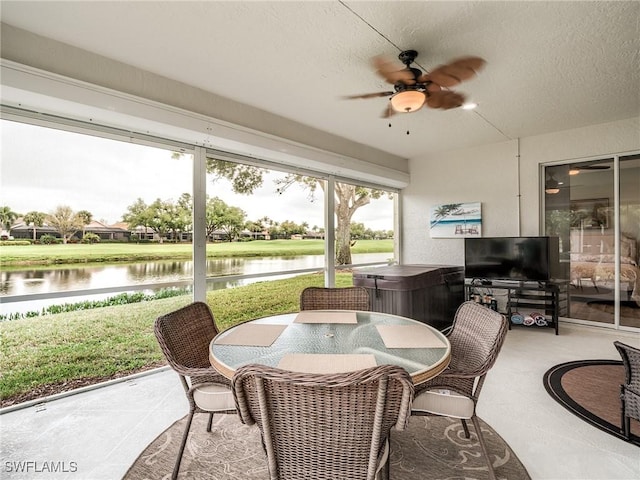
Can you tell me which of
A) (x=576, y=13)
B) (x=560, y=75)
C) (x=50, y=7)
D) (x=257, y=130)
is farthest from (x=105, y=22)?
(x=560, y=75)

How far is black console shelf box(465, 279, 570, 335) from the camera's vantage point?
4.20m

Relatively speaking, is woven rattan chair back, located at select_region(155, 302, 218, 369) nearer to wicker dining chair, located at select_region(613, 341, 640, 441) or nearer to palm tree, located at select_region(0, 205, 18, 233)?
palm tree, located at select_region(0, 205, 18, 233)

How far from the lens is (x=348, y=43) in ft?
7.67

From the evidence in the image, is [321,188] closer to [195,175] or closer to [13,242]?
[195,175]

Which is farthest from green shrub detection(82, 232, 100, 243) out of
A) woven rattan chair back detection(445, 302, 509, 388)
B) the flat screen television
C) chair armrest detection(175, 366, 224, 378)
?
the flat screen television

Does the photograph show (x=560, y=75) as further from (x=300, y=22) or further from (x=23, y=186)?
(x=23, y=186)

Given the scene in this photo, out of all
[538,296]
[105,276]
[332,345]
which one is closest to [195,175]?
[105,276]

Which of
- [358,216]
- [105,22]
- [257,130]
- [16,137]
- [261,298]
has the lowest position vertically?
[261,298]

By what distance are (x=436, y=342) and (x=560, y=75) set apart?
2804 mm

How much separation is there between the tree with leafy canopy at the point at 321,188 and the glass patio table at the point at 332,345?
2.41 m

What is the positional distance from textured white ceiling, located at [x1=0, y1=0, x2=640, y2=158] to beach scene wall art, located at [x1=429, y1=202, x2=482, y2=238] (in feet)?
6.43

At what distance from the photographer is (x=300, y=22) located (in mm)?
2113

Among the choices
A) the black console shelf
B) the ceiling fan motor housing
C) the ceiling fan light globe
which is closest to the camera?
the ceiling fan light globe

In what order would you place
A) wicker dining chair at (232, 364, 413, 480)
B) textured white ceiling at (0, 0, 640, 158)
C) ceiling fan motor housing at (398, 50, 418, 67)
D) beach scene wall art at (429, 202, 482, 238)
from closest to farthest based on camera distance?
wicker dining chair at (232, 364, 413, 480)
textured white ceiling at (0, 0, 640, 158)
ceiling fan motor housing at (398, 50, 418, 67)
beach scene wall art at (429, 202, 482, 238)
